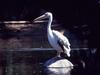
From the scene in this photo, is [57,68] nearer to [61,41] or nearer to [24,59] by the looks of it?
[61,41]

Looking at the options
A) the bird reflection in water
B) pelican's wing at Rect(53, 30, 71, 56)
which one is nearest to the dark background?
pelican's wing at Rect(53, 30, 71, 56)

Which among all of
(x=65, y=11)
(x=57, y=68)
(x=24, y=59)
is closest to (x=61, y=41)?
(x=57, y=68)

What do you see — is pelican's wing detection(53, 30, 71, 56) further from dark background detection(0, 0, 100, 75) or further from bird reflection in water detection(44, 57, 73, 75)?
dark background detection(0, 0, 100, 75)

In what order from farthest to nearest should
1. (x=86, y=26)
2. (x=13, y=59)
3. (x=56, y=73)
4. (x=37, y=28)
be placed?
1. (x=86, y=26)
2. (x=37, y=28)
3. (x=13, y=59)
4. (x=56, y=73)

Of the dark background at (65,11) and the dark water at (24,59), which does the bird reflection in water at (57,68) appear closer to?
the dark water at (24,59)

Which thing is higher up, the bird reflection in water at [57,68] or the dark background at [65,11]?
the dark background at [65,11]

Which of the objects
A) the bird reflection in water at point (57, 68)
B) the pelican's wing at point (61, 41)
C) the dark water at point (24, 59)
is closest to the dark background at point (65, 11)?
the dark water at point (24, 59)

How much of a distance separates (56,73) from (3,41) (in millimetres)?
2991

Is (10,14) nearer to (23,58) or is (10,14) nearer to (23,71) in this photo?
(23,58)

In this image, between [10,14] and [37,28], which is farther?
[10,14]

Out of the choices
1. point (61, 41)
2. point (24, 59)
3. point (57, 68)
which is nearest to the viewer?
point (57, 68)

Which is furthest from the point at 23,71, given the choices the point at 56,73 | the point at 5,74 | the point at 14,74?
the point at 56,73

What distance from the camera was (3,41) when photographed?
667cm

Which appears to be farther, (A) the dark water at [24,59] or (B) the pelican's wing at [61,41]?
(A) the dark water at [24,59]
